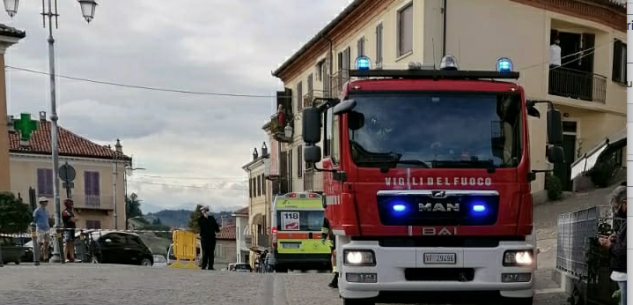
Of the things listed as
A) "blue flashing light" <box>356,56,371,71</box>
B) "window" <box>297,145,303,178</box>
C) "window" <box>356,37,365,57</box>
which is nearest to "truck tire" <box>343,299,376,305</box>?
A: "blue flashing light" <box>356,56,371,71</box>

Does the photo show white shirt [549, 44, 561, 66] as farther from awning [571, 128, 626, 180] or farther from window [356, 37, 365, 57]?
window [356, 37, 365, 57]

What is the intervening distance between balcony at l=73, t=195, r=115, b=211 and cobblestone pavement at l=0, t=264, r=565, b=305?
1554 inches

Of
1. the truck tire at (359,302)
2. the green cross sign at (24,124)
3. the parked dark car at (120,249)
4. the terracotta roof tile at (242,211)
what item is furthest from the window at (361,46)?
the terracotta roof tile at (242,211)

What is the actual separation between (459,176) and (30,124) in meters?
16.9

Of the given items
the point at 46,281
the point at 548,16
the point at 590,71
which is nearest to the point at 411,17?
the point at 548,16

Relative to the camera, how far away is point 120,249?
22328 millimetres

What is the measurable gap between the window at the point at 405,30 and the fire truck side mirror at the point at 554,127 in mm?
14565

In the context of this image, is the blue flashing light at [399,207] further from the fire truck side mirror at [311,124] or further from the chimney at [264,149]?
the chimney at [264,149]

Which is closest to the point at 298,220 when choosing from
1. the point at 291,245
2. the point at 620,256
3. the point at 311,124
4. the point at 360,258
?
the point at 291,245

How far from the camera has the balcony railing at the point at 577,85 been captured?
22844 mm

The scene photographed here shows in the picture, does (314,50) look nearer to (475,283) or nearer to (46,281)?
(46,281)

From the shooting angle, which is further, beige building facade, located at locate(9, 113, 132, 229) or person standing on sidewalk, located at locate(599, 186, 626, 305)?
beige building facade, located at locate(9, 113, 132, 229)

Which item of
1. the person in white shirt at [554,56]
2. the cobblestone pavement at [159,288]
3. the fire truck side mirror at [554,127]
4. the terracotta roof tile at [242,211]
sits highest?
the person in white shirt at [554,56]

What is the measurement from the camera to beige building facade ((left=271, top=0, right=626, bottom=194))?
2105 cm
